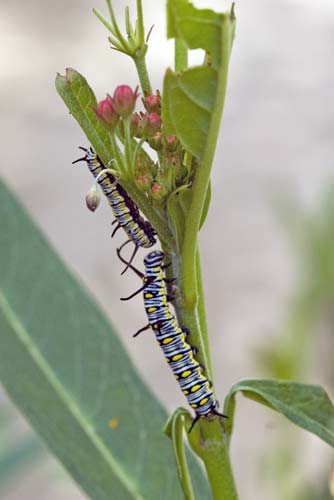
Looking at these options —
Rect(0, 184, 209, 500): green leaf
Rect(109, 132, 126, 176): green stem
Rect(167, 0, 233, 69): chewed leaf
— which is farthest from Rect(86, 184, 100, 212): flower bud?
Rect(0, 184, 209, 500): green leaf

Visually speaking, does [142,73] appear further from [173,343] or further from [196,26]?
[173,343]

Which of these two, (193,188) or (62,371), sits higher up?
(193,188)

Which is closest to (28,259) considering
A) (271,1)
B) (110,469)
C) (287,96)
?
(110,469)

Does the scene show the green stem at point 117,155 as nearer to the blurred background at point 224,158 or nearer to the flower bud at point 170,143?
the flower bud at point 170,143

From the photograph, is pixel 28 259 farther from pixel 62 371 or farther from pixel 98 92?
pixel 98 92

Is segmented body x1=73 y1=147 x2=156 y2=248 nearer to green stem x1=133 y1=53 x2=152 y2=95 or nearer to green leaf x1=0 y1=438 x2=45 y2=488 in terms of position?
green stem x1=133 y1=53 x2=152 y2=95

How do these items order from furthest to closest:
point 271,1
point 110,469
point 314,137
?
point 271,1 < point 314,137 < point 110,469

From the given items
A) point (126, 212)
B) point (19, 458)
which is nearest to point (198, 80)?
point (126, 212)
